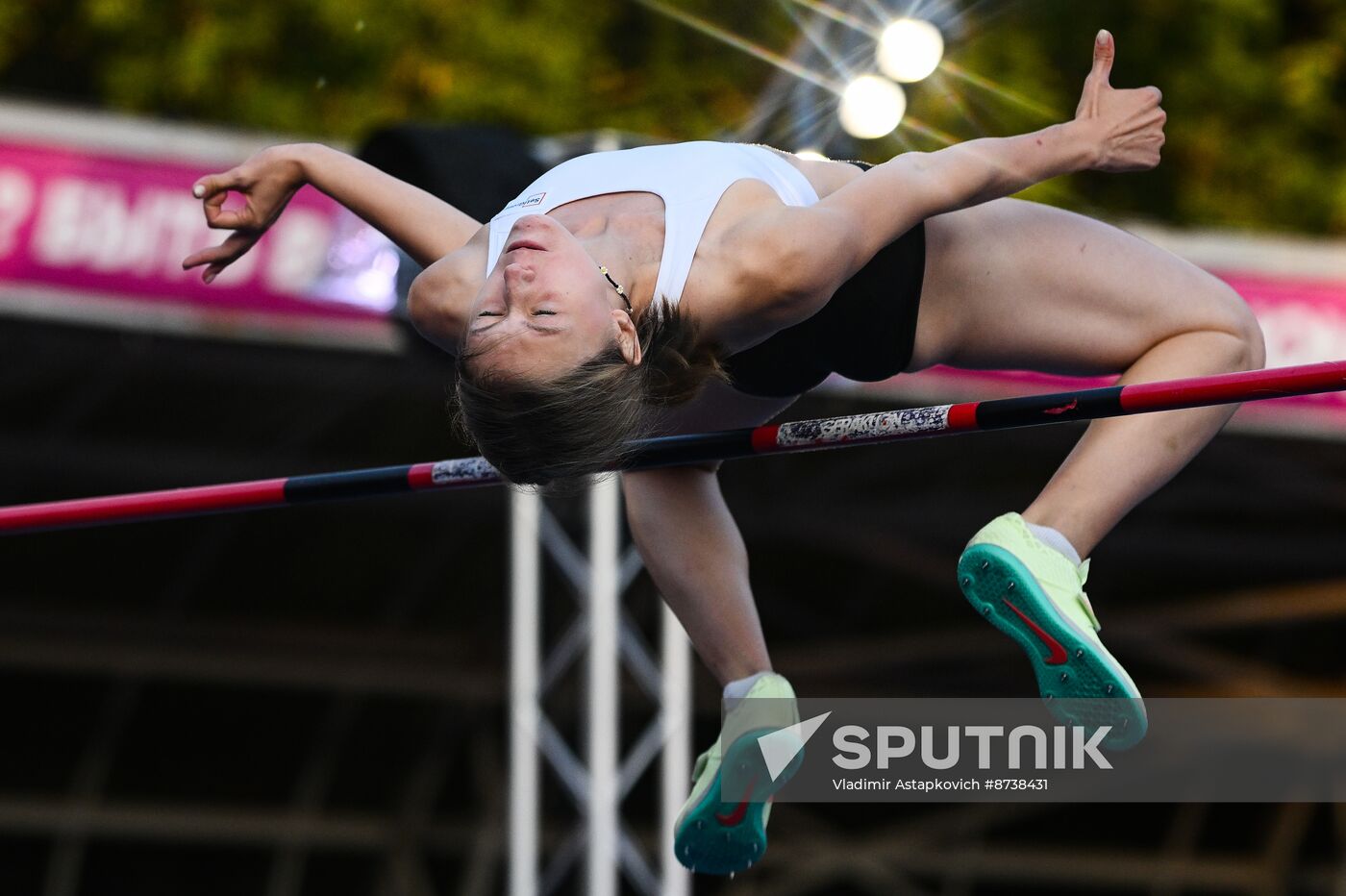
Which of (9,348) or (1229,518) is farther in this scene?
(1229,518)

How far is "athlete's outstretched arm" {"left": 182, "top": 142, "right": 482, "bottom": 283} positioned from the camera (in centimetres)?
298

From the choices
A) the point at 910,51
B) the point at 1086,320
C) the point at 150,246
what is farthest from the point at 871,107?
the point at 150,246

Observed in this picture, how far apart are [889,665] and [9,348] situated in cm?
441

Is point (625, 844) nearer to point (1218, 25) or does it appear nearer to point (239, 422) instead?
point (239, 422)

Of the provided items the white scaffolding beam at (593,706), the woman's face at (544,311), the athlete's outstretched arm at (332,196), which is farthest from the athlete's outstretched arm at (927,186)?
the white scaffolding beam at (593,706)

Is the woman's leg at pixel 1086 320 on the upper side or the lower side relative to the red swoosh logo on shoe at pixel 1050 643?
upper

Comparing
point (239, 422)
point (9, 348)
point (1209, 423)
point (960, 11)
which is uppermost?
point (239, 422)

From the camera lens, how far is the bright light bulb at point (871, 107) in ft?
10.7

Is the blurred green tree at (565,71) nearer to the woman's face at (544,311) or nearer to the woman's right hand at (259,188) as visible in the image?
the woman's right hand at (259,188)

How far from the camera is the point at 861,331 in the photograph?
281cm

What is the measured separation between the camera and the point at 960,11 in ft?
10.7

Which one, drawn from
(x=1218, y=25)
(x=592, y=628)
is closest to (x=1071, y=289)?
(x=592, y=628)

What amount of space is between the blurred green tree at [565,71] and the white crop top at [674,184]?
16.6 feet

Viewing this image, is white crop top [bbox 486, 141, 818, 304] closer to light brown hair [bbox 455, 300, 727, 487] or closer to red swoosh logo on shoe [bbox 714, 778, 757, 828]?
light brown hair [bbox 455, 300, 727, 487]
